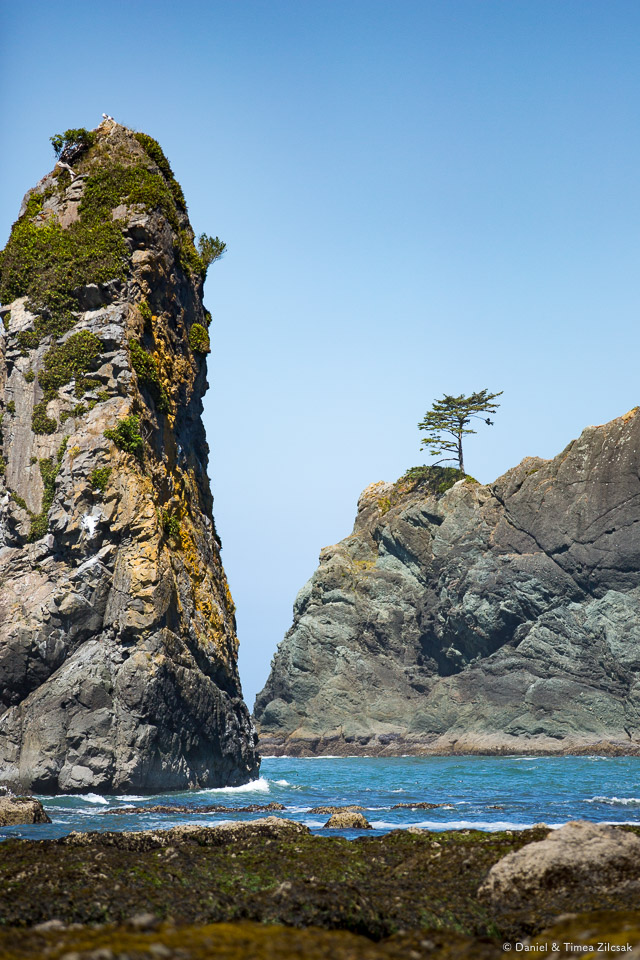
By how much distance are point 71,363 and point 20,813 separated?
2752 centimetres

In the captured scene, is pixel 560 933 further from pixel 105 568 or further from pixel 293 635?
pixel 293 635

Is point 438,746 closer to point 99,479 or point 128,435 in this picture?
point 128,435

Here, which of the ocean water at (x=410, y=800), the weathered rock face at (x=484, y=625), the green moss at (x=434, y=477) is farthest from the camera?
the green moss at (x=434, y=477)

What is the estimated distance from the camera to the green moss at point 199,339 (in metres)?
57.8

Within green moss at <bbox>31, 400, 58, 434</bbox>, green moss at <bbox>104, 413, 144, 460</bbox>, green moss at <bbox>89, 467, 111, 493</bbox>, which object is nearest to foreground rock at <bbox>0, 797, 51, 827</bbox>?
green moss at <bbox>89, 467, 111, 493</bbox>

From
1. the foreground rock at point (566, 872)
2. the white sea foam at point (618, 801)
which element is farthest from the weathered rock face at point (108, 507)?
the foreground rock at point (566, 872)

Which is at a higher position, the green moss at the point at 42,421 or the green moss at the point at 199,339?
the green moss at the point at 199,339

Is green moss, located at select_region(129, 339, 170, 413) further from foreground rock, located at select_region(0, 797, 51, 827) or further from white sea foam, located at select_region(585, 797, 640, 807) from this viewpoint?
white sea foam, located at select_region(585, 797, 640, 807)

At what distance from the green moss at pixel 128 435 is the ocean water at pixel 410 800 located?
1789 cm

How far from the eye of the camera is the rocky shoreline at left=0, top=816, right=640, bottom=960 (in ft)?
28.2

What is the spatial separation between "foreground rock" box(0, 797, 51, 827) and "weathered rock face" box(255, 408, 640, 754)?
7269 cm

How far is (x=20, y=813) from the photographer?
87.2 ft

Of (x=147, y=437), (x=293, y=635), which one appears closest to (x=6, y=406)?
(x=147, y=437)

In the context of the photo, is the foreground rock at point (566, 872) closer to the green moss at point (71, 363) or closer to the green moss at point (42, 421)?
the green moss at point (42, 421)
